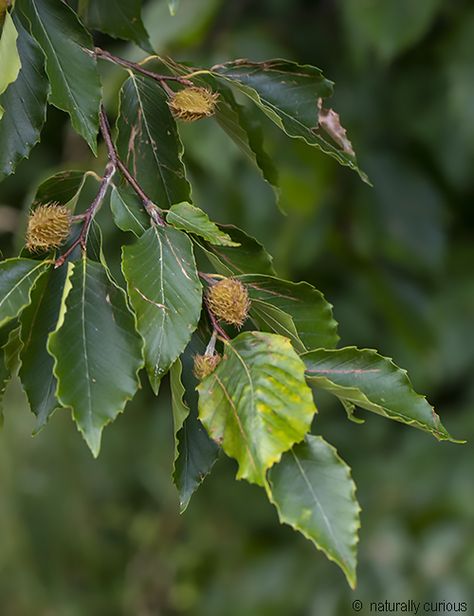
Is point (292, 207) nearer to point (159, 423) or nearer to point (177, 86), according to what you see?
point (159, 423)

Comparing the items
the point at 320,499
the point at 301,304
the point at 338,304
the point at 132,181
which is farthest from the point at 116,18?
the point at 338,304

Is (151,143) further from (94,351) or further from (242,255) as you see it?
(94,351)

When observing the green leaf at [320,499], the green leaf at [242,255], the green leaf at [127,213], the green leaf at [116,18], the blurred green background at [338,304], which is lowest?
the blurred green background at [338,304]

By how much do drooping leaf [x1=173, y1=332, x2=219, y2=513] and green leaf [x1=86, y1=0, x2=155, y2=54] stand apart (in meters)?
0.33

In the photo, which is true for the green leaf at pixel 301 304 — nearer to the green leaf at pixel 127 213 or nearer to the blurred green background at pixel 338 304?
the green leaf at pixel 127 213

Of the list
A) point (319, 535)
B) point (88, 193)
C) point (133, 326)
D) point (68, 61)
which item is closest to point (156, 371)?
point (133, 326)

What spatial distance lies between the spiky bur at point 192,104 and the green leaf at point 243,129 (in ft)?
0.14

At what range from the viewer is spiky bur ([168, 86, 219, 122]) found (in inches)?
28.1

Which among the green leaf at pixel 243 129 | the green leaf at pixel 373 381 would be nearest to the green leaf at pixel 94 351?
the green leaf at pixel 373 381

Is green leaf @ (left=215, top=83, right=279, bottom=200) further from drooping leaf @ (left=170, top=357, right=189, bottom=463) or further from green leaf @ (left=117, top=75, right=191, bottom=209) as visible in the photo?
drooping leaf @ (left=170, top=357, right=189, bottom=463)

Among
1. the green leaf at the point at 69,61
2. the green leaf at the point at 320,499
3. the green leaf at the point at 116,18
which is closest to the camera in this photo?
the green leaf at the point at 320,499

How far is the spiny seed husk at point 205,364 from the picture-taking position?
2.06 feet

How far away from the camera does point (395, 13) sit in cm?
179

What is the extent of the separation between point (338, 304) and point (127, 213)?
1.54 m
